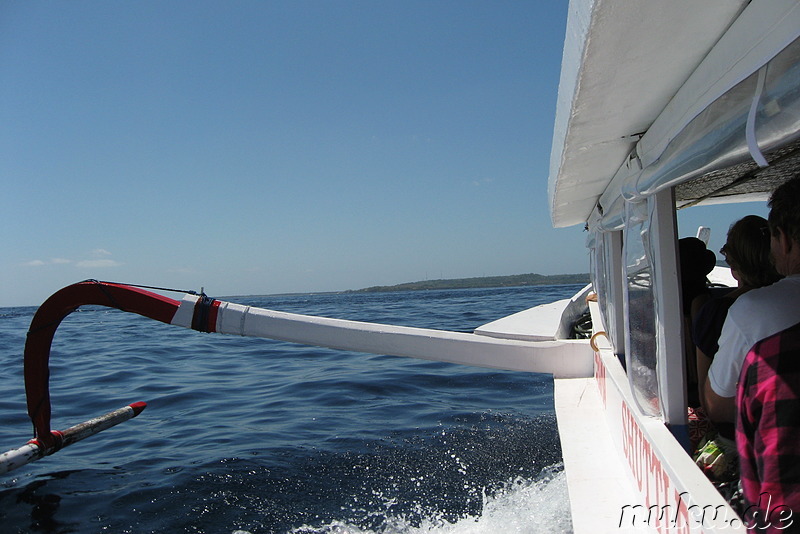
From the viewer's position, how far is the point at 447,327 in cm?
1692

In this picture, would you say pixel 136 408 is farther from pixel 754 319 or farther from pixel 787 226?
pixel 787 226

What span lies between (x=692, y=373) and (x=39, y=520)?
180 inches

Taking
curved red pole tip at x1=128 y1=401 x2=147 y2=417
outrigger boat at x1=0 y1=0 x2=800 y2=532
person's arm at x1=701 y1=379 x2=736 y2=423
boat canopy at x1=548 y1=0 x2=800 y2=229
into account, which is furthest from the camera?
curved red pole tip at x1=128 y1=401 x2=147 y2=417

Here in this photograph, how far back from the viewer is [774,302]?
5.11 feet

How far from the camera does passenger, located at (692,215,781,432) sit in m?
2.09

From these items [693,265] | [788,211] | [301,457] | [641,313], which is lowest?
[301,457]

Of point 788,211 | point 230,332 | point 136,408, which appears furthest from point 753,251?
point 136,408

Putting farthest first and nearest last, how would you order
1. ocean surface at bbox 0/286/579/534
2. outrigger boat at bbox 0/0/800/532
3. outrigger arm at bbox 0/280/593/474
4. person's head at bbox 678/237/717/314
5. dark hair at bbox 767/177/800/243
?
outrigger arm at bbox 0/280/593/474 → ocean surface at bbox 0/286/579/534 → person's head at bbox 678/237/717/314 → dark hair at bbox 767/177/800/243 → outrigger boat at bbox 0/0/800/532

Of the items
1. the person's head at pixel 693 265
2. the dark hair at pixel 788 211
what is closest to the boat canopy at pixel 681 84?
the dark hair at pixel 788 211

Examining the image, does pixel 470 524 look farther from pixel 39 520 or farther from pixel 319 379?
pixel 319 379

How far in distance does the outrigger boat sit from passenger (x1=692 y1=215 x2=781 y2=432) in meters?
0.25

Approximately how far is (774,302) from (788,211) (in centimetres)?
23

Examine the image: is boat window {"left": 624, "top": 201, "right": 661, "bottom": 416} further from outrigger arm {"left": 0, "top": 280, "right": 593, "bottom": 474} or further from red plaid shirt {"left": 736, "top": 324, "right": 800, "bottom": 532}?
outrigger arm {"left": 0, "top": 280, "right": 593, "bottom": 474}

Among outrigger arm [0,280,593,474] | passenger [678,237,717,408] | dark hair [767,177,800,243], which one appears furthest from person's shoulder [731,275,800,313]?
outrigger arm [0,280,593,474]
